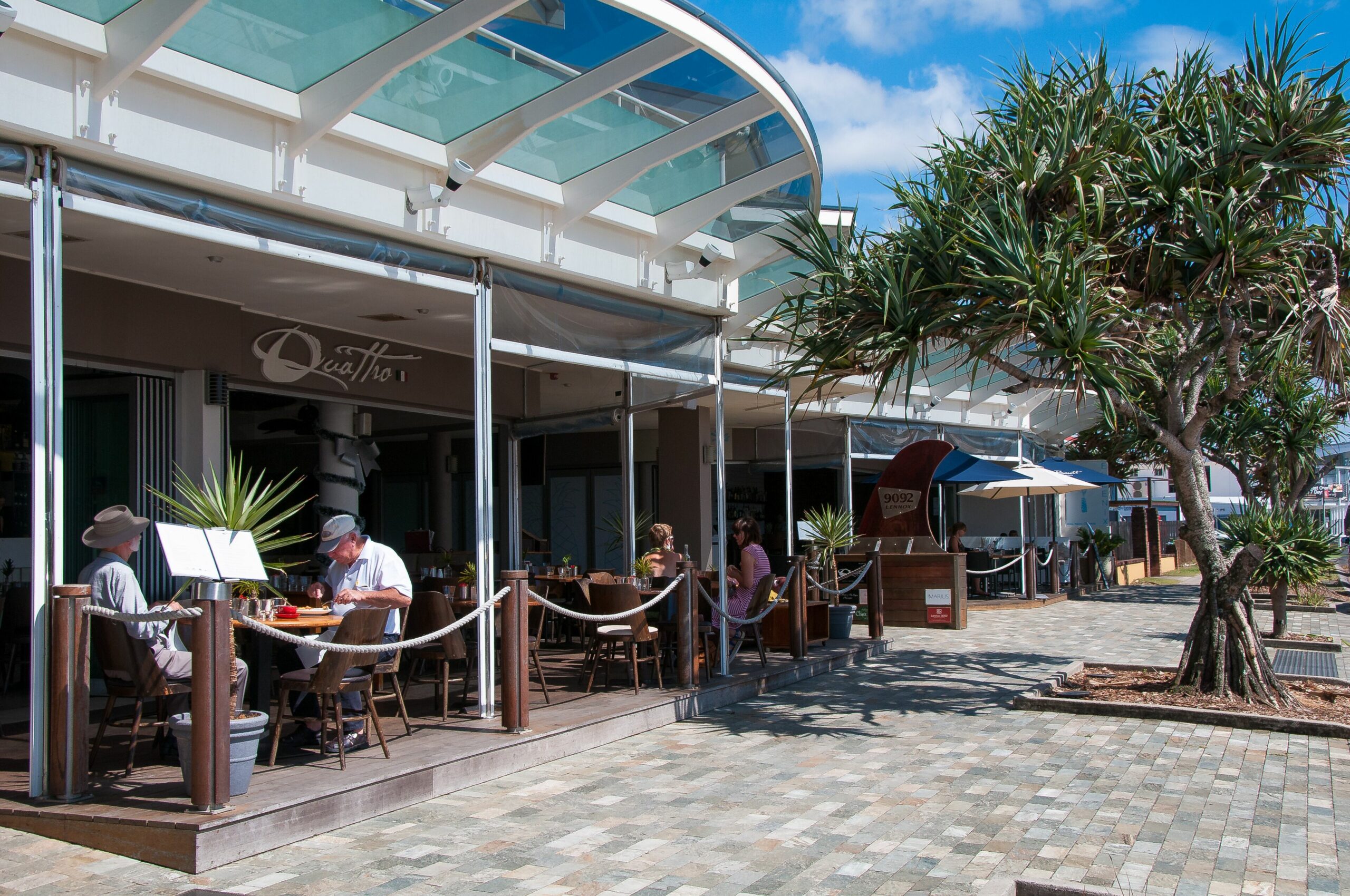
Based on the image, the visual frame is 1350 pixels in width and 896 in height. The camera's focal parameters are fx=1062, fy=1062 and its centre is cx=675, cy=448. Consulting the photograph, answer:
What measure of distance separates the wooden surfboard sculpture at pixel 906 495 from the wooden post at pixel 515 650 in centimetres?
854

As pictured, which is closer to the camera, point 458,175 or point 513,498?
point 458,175

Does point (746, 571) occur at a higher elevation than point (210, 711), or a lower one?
higher

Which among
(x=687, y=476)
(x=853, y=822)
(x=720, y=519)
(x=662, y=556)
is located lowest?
(x=853, y=822)

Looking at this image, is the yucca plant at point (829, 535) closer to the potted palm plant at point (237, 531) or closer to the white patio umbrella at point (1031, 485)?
the white patio umbrella at point (1031, 485)

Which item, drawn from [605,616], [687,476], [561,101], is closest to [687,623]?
[605,616]

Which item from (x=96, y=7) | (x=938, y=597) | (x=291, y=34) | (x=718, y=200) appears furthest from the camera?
(x=938, y=597)

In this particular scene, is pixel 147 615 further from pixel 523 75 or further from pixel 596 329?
pixel 596 329

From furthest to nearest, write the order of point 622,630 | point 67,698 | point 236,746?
point 622,630
point 67,698
point 236,746

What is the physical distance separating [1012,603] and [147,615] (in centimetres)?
1299

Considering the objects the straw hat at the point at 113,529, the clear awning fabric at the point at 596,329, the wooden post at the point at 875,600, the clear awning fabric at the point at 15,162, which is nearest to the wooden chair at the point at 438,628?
the clear awning fabric at the point at 596,329

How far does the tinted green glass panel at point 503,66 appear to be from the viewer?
5832 millimetres

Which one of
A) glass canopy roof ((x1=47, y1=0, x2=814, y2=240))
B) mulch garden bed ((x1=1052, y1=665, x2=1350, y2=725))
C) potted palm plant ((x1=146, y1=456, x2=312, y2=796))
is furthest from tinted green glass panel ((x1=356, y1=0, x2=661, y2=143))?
mulch garden bed ((x1=1052, y1=665, x2=1350, y2=725))

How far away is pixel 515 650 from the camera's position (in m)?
5.85

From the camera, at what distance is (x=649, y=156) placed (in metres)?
6.96
